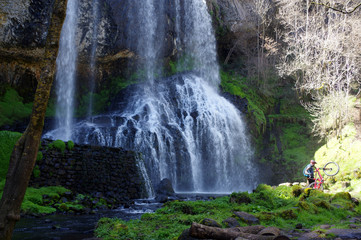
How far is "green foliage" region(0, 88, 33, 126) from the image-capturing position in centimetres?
2009

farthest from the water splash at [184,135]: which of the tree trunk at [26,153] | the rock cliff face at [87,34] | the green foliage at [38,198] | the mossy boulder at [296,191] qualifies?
the tree trunk at [26,153]

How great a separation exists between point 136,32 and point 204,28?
740cm

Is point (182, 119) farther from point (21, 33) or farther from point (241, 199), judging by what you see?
point (241, 199)

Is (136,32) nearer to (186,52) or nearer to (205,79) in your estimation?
(186,52)

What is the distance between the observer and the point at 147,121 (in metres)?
19.9

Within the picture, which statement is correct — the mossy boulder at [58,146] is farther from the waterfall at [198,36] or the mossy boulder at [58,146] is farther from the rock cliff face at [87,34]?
the waterfall at [198,36]

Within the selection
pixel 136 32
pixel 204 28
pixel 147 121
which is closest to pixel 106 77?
pixel 136 32

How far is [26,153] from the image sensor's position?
13.9 ft

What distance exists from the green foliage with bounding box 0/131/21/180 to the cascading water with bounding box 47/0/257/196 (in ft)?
18.1

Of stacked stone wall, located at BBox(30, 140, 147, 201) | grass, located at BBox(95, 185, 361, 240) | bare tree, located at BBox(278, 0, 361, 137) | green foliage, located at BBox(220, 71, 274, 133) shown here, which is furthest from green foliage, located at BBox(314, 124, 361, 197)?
stacked stone wall, located at BBox(30, 140, 147, 201)

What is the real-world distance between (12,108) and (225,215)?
18.8 m

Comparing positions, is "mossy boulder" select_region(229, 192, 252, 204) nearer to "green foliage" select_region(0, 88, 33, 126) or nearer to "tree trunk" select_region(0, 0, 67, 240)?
"tree trunk" select_region(0, 0, 67, 240)

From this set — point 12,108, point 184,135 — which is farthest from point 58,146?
point 12,108

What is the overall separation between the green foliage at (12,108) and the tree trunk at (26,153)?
17614 millimetres
